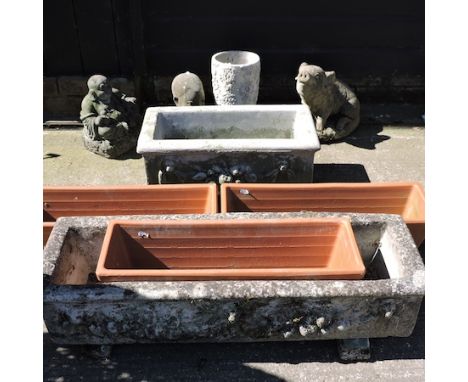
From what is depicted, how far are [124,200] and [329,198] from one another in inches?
69.2

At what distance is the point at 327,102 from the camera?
17.7ft

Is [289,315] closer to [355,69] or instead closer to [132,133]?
[132,133]

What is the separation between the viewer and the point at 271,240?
357cm

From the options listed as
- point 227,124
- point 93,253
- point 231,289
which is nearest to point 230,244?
point 231,289

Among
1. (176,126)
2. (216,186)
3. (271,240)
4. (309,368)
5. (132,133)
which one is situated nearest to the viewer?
(309,368)

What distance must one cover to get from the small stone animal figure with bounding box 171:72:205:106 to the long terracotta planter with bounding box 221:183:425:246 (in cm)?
152

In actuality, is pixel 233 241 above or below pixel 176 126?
below

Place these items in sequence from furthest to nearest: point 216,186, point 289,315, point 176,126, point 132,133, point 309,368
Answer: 1. point 132,133
2. point 176,126
3. point 216,186
4. point 309,368
5. point 289,315

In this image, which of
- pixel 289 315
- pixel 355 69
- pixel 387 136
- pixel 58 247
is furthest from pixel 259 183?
pixel 355 69

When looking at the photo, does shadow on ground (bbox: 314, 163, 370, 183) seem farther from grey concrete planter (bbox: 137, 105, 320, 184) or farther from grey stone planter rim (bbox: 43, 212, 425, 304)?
grey stone planter rim (bbox: 43, 212, 425, 304)

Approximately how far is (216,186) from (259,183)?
1.34ft

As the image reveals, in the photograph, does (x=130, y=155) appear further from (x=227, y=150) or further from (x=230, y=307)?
(x=230, y=307)

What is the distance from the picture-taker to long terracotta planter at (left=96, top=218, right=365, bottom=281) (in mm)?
3461

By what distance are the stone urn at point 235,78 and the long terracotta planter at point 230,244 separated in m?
2.25
